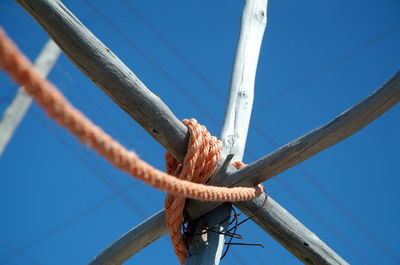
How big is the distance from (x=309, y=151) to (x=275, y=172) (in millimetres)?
142

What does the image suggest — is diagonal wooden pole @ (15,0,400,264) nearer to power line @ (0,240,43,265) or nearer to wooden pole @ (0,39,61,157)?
wooden pole @ (0,39,61,157)

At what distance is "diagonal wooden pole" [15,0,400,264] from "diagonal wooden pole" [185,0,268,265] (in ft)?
0.28

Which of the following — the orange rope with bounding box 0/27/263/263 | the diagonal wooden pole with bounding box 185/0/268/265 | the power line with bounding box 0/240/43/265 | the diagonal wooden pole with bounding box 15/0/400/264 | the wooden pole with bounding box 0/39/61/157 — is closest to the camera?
the orange rope with bounding box 0/27/263/263

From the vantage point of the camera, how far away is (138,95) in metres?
1.36

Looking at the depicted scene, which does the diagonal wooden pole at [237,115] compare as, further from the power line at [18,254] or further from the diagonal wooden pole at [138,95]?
the power line at [18,254]

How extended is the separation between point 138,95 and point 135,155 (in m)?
0.47

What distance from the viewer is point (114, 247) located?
193cm

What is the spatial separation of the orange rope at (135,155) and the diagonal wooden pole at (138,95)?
0.06m

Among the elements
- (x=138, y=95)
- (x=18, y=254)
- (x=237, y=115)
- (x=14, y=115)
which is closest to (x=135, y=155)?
(x=138, y=95)

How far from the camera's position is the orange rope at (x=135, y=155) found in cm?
66

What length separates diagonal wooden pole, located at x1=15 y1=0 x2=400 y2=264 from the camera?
1249 mm

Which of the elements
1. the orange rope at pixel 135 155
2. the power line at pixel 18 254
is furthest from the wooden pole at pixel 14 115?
the orange rope at pixel 135 155

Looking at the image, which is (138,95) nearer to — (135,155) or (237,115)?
(135,155)

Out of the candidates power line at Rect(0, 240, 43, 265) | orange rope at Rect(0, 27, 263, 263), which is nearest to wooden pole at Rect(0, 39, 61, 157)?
power line at Rect(0, 240, 43, 265)
